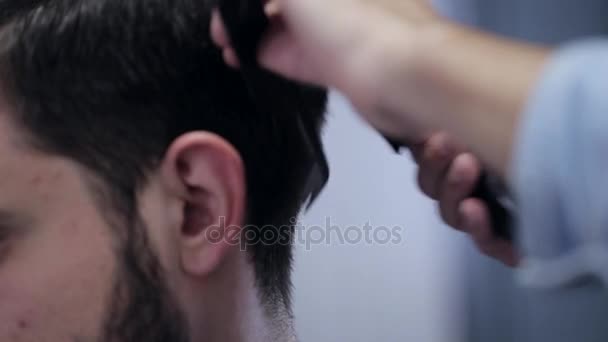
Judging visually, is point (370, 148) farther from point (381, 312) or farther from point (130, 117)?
point (130, 117)

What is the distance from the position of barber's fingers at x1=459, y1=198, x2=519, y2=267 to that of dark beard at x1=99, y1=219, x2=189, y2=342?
32 centimetres

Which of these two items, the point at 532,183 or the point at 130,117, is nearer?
the point at 532,183

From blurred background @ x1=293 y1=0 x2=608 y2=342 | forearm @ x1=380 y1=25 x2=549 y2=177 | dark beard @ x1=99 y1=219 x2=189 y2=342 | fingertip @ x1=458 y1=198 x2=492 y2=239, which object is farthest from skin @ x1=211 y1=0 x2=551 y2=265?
blurred background @ x1=293 y1=0 x2=608 y2=342

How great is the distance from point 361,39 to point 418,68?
0.05 metres

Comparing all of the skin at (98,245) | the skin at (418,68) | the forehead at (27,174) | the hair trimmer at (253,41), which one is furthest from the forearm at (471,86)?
the forehead at (27,174)

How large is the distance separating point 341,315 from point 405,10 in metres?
0.80

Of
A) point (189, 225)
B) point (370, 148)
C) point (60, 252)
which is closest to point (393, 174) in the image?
point (370, 148)

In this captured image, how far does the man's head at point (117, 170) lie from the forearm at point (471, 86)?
0.79 feet

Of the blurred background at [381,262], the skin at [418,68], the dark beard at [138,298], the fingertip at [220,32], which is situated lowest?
the blurred background at [381,262]

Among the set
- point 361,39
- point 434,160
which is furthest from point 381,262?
point 361,39

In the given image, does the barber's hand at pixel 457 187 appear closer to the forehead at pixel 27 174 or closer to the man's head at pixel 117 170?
the man's head at pixel 117 170

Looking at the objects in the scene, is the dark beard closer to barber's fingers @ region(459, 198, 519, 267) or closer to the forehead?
the forehead

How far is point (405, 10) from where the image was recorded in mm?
415

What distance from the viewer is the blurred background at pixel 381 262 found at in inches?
39.9
